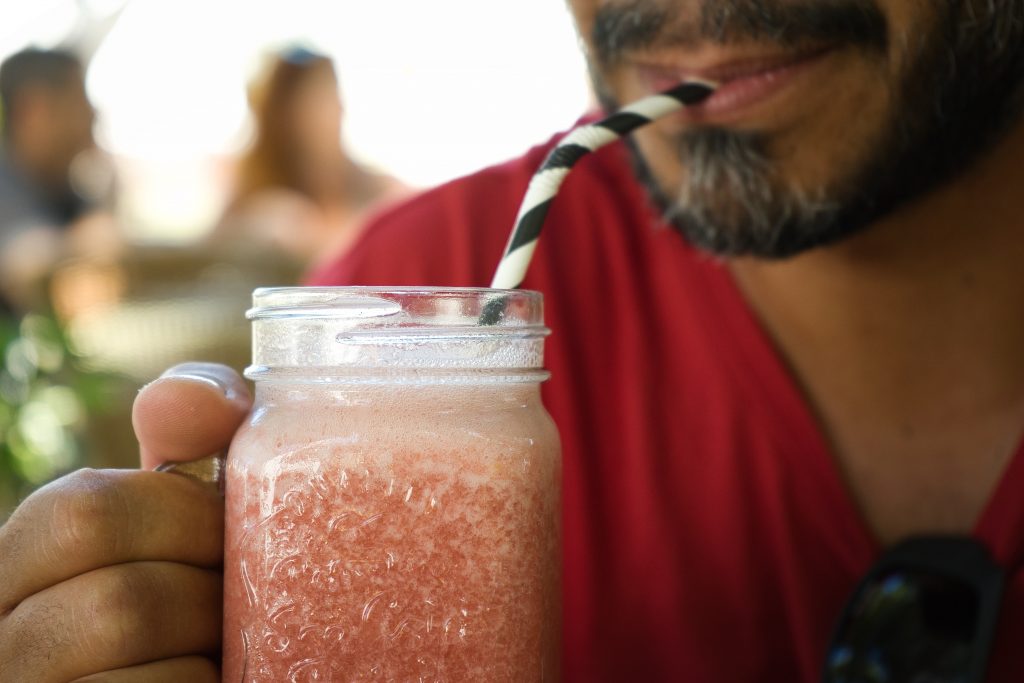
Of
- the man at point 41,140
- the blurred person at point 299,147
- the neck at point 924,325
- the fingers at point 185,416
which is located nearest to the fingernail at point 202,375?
the fingers at point 185,416

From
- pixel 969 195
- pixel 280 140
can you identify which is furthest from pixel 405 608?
pixel 280 140

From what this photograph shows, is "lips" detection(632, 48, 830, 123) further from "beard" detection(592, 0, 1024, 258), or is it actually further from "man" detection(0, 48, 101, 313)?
"man" detection(0, 48, 101, 313)

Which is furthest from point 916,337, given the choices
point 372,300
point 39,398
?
point 39,398

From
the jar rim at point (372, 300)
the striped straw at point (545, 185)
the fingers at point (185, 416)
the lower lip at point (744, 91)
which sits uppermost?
the lower lip at point (744, 91)

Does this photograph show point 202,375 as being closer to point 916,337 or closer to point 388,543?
point 388,543

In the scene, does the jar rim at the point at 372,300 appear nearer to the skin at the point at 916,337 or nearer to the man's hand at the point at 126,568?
the man's hand at the point at 126,568

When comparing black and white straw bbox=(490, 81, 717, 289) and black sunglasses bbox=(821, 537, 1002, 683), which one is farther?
black sunglasses bbox=(821, 537, 1002, 683)

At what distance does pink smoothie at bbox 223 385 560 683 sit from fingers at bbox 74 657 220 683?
0.02 metres

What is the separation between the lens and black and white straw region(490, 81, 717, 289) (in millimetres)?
681

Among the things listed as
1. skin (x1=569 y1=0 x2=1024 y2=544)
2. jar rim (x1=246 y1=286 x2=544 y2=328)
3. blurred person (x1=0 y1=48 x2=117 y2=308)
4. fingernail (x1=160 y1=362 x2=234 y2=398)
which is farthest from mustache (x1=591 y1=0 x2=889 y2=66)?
blurred person (x1=0 y1=48 x2=117 y2=308)

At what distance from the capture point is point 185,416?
2.12 feet

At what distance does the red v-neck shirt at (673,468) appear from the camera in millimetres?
1027

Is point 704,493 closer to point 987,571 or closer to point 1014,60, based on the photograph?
point 987,571

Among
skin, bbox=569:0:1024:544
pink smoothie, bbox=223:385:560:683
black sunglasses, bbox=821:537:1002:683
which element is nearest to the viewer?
pink smoothie, bbox=223:385:560:683
